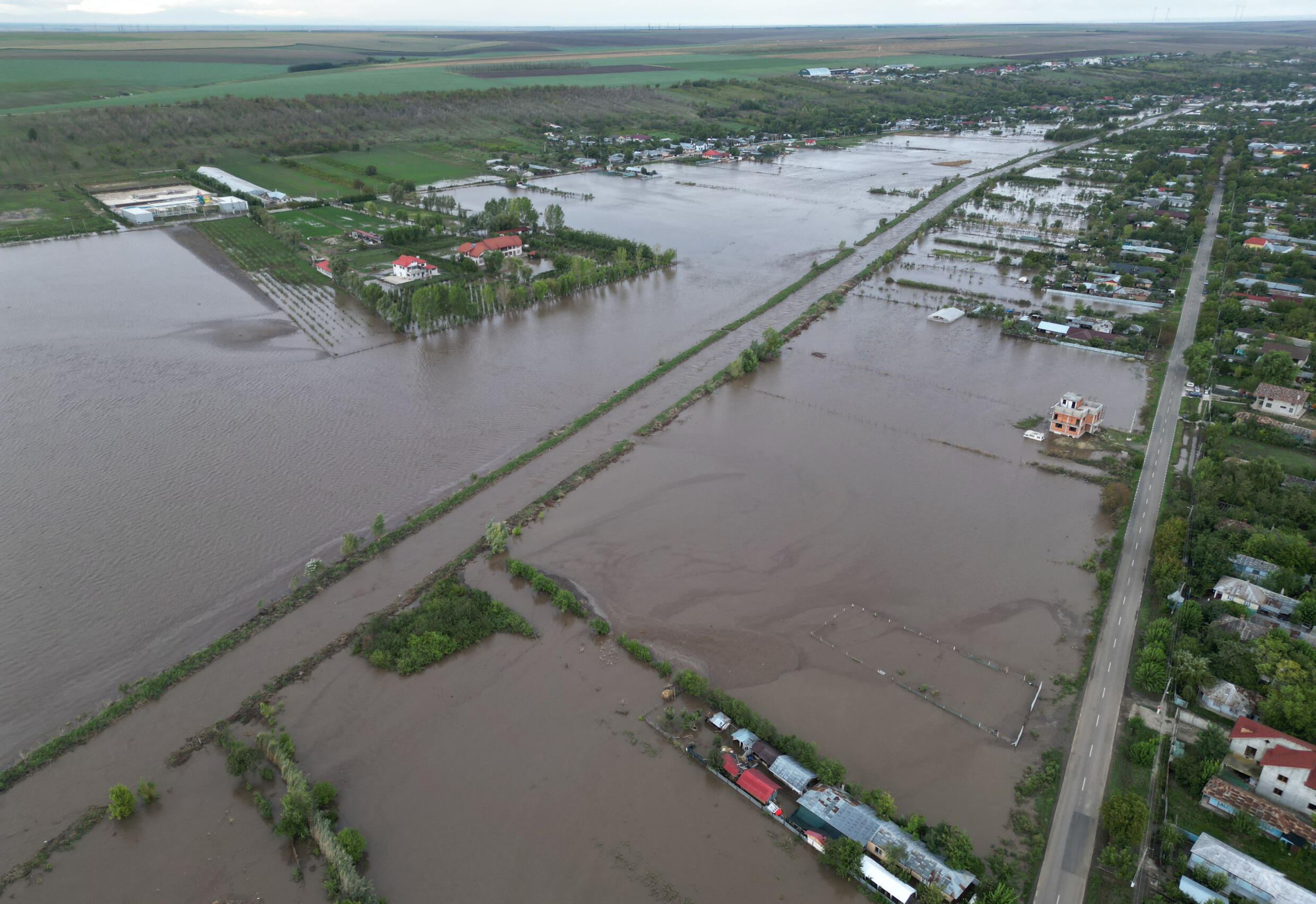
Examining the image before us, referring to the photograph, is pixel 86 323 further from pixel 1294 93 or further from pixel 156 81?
pixel 1294 93

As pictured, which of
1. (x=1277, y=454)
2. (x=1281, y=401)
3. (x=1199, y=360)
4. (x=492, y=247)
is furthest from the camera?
(x=492, y=247)

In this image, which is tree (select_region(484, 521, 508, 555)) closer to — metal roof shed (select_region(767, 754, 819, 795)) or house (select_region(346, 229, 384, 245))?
metal roof shed (select_region(767, 754, 819, 795))

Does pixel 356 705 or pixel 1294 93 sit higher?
pixel 1294 93

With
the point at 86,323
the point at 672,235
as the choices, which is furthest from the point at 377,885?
the point at 672,235

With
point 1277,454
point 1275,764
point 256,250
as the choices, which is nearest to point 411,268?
point 256,250

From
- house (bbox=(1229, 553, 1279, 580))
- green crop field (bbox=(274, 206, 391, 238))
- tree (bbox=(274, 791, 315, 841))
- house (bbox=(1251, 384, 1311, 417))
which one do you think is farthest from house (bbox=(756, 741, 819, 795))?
green crop field (bbox=(274, 206, 391, 238))

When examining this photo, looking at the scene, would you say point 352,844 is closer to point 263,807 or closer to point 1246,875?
point 263,807
